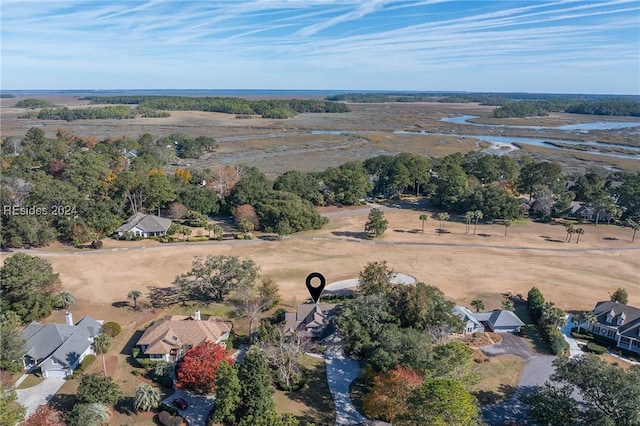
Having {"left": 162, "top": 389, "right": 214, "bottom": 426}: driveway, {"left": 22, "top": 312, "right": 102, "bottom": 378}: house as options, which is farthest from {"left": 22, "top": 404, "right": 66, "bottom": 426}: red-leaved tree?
{"left": 162, "top": 389, "right": 214, "bottom": 426}: driveway

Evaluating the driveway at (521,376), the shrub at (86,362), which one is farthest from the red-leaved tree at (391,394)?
the shrub at (86,362)

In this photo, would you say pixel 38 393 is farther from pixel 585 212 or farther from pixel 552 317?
pixel 585 212

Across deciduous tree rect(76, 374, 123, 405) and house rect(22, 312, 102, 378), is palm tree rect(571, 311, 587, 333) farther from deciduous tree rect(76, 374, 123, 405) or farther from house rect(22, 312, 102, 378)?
house rect(22, 312, 102, 378)

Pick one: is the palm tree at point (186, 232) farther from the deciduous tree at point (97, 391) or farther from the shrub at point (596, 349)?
the shrub at point (596, 349)

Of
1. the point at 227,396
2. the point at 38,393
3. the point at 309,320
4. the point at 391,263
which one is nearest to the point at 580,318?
the point at 391,263

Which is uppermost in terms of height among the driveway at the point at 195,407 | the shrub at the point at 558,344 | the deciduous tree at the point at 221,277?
the deciduous tree at the point at 221,277

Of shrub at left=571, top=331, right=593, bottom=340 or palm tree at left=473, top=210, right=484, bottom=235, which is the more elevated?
palm tree at left=473, top=210, right=484, bottom=235
